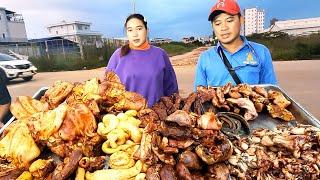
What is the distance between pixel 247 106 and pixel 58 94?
1.28 m

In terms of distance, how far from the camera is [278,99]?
2.45 metres

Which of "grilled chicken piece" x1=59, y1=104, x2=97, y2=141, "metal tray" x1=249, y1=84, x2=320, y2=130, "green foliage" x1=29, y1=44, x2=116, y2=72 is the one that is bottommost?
"green foliage" x1=29, y1=44, x2=116, y2=72

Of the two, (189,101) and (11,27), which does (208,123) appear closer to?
(189,101)

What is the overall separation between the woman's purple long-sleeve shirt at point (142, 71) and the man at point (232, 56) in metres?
0.65

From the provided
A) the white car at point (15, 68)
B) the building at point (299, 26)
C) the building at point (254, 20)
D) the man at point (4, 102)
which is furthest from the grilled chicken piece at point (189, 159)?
the building at point (254, 20)

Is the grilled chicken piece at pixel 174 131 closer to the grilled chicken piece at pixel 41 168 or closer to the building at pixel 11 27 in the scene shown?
the grilled chicken piece at pixel 41 168

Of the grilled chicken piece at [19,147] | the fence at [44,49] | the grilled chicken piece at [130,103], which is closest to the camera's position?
the grilled chicken piece at [19,147]

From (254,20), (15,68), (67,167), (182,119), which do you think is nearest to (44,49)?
(15,68)

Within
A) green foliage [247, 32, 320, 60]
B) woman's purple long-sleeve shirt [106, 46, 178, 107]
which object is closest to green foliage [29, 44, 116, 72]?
green foliage [247, 32, 320, 60]

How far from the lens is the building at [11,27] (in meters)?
54.6

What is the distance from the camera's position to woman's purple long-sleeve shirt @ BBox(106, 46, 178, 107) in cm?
378

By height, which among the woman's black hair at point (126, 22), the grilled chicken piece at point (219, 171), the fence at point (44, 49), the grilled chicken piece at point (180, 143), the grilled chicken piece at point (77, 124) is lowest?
the fence at point (44, 49)

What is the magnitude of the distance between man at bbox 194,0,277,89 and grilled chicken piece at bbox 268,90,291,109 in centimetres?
68

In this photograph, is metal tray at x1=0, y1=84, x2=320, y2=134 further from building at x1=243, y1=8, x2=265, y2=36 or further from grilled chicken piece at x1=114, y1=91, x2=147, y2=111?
building at x1=243, y1=8, x2=265, y2=36
